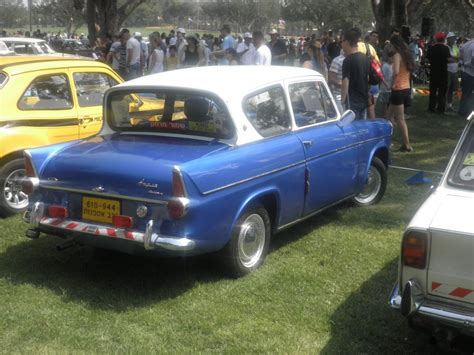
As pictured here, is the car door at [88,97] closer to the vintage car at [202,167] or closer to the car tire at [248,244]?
the vintage car at [202,167]

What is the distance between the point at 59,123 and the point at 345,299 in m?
3.88

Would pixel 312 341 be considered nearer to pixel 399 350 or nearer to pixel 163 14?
pixel 399 350

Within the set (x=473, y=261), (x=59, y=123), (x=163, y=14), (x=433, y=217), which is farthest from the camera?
(x=163, y=14)

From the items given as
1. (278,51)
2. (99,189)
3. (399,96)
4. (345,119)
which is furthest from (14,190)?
(278,51)

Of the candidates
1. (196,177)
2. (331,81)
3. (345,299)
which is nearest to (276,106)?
(196,177)

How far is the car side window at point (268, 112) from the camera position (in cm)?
518

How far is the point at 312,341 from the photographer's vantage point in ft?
13.2

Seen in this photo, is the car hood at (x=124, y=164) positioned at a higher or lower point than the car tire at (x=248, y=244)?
higher

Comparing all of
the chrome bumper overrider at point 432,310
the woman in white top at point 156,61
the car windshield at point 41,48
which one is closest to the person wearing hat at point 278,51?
the woman in white top at point 156,61

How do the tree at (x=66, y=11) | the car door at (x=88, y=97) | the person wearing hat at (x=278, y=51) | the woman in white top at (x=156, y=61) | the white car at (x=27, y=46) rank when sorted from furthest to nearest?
the tree at (x=66, y=11) → the person wearing hat at (x=278, y=51) → the white car at (x=27, y=46) → the woman in white top at (x=156, y=61) → the car door at (x=88, y=97)

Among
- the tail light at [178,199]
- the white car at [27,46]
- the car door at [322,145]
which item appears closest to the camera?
the tail light at [178,199]

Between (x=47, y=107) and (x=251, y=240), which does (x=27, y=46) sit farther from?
(x=251, y=240)

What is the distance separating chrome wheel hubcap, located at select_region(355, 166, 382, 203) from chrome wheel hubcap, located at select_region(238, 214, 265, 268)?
2177 mm

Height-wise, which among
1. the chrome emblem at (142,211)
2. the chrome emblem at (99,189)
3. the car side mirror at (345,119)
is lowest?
the chrome emblem at (142,211)
